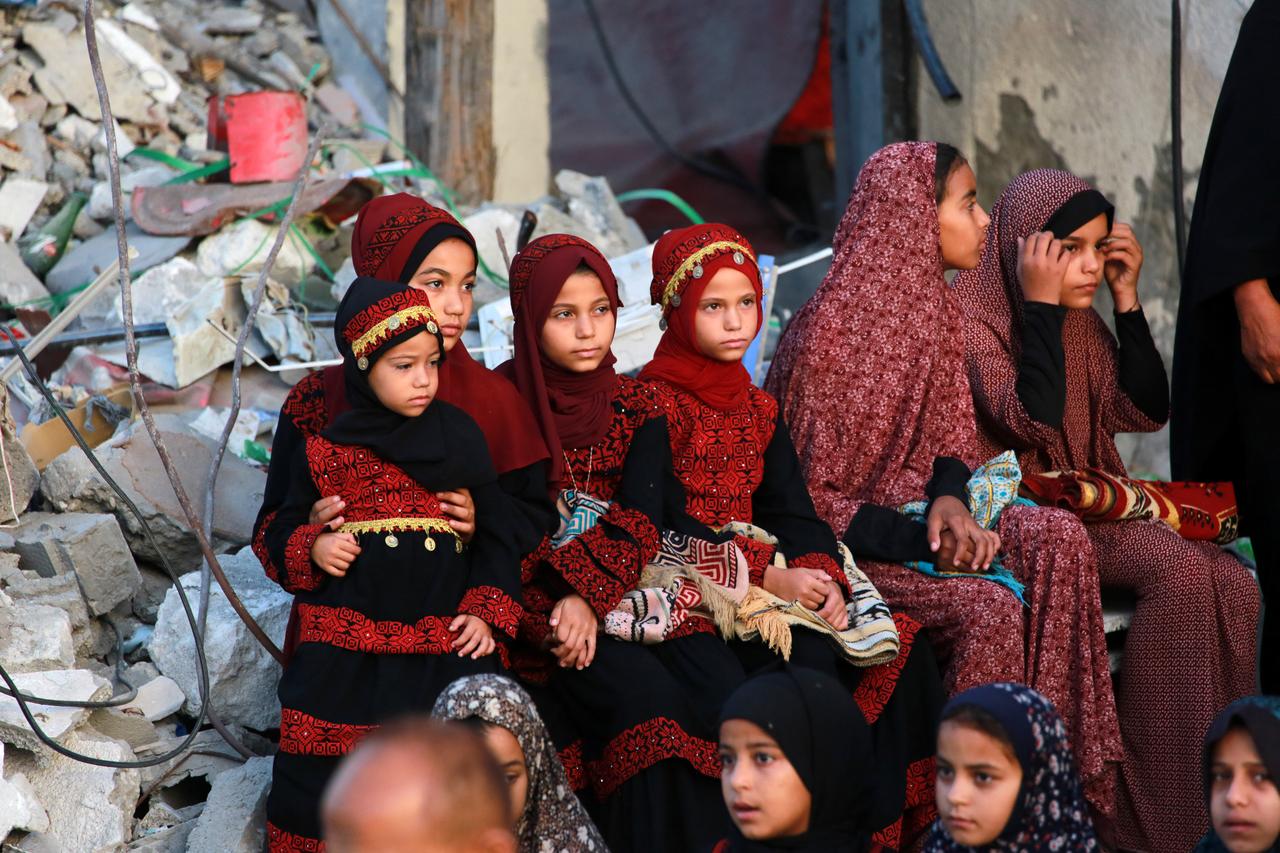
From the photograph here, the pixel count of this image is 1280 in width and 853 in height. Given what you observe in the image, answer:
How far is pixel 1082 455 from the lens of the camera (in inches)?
167

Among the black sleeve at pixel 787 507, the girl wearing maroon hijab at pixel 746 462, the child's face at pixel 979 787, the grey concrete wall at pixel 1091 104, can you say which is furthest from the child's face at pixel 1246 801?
the grey concrete wall at pixel 1091 104

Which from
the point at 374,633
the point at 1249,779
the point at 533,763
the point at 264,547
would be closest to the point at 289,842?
the point at 374,633

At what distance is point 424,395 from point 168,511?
1.46 metres

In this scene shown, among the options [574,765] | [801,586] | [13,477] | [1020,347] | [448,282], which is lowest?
[574,765]

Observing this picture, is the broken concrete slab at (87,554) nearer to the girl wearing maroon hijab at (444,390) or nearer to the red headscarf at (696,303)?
the girl wearing maroon hijab at (444,390)

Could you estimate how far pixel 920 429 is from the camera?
161 inches

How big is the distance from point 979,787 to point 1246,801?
1.54 ft

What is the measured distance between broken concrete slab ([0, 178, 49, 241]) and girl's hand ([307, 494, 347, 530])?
3936mm

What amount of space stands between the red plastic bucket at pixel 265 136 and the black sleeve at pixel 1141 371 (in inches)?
144

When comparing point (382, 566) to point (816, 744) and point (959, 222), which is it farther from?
point (959, 222)

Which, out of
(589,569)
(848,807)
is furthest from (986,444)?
(848,807)

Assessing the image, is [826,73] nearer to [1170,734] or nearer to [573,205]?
Answer: [573,205]

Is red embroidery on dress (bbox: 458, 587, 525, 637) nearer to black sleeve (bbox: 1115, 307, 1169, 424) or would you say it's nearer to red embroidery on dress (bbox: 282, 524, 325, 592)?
red embroidery on dress (bbox: 282, 524, 325, 592)

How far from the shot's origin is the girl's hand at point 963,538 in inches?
148
